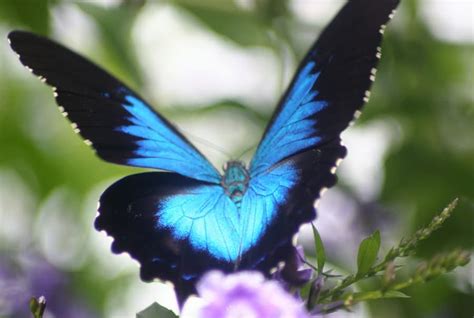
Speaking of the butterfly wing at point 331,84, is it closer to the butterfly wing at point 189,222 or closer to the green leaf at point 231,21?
the butterfly wing at point 189,222

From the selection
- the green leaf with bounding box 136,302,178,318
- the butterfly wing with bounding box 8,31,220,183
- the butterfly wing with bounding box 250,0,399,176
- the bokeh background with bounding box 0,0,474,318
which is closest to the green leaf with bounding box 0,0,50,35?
the bokeh background with bounding box 0,0,474,318

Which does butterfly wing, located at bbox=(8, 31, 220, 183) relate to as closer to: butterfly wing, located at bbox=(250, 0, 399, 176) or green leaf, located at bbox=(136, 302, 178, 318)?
butterfly wing, located at bbox=(250, 0, 399, 176)

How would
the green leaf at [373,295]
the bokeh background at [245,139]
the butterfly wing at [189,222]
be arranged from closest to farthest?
the green leaf at [373,295], the butterfly wing at [189,222], the bokeh background at [245,139]

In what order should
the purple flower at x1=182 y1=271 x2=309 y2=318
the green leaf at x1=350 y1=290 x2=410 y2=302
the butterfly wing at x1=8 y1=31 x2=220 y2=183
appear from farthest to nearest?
the butterfly wing at x1=8 y1=31 x2=220 y2=183 → the green leaf at x1=350 y1=290 x2=410 y2=302 → the purple flower at x1=182 y1=271 x2=309 y2=318

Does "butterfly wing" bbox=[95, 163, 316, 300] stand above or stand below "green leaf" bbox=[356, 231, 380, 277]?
above

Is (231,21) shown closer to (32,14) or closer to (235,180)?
(32,14)

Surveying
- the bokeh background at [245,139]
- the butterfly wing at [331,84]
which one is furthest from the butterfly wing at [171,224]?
the bokeh background at [245,139]

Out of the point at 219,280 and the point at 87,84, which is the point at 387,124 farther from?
the point at 219,280
